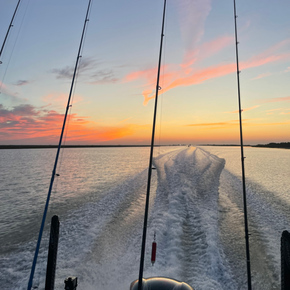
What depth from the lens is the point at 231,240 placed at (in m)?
6.47

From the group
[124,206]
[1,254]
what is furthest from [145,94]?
[1,254]

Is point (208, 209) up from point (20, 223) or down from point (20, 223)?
up

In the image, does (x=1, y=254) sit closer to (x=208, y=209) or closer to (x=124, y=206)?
(x=124, y=206)

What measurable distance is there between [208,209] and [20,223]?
8.25 meters

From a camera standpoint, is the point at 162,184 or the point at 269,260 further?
the point at 162,184

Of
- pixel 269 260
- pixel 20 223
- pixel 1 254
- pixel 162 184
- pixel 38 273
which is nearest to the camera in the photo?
pixel 38 273

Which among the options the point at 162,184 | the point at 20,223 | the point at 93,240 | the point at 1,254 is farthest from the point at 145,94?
the point at 162,184

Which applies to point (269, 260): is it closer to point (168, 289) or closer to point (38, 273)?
point (168, 289)

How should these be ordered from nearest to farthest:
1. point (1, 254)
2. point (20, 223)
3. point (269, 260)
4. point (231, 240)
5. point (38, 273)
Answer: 1. point (38, 273)
2. point (269, 260)
3. point (1, 254)
4. point (231, 240)
5. point (20, 223)

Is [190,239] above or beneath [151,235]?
above

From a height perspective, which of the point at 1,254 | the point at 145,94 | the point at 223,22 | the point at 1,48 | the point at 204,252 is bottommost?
the point at 1,254

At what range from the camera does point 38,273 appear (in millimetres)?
4953

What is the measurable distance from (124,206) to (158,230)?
340 cm

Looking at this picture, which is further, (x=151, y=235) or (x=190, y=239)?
(x=151, y=235)
